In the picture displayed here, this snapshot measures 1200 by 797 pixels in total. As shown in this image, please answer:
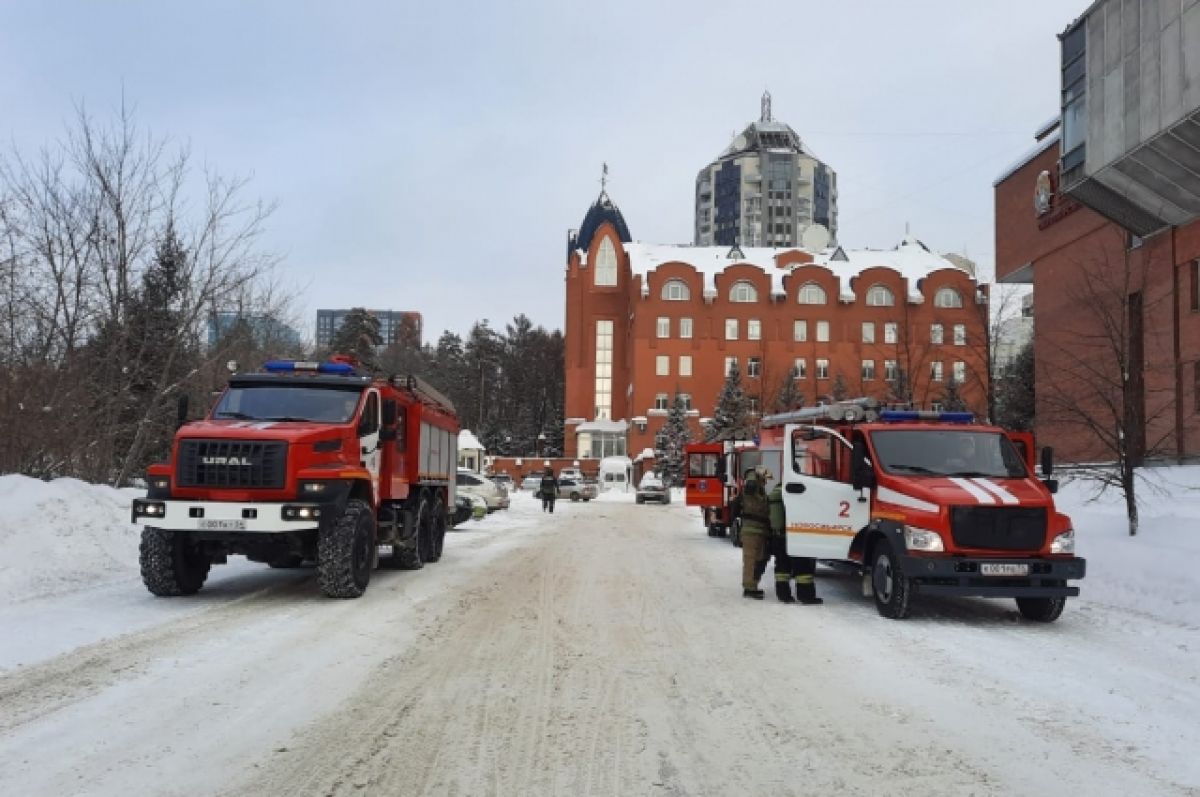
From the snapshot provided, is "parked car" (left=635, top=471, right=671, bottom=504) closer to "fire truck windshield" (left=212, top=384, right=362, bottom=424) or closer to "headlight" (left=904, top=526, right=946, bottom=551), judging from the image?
"fire truck windshield" (left=212, top=384, right=362, bottom=424)

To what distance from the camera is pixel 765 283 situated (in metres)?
86.1

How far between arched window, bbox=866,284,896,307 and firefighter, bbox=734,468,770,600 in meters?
79.0

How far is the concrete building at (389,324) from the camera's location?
11225 cm

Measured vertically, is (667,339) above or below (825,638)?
above

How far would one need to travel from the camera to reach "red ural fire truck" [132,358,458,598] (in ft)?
33.9

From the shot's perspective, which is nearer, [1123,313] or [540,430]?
[1123,313]

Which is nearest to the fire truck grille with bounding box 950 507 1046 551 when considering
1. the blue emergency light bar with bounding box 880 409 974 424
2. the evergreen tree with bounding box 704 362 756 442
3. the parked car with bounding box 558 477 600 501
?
the blue emergency light bar with bounding box 880 409 974 424

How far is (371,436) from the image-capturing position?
1209cm

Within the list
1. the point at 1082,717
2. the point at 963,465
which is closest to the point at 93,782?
the point at 1082,717

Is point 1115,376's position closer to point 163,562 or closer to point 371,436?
point 371,436

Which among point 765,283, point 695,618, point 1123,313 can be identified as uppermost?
point 765,283

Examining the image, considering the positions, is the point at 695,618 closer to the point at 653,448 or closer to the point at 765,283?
the point at 653,448

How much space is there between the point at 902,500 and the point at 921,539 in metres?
0.63

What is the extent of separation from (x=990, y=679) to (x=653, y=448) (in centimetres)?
7429
